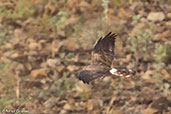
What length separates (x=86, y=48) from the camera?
9.55 meters

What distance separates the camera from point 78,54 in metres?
9.41

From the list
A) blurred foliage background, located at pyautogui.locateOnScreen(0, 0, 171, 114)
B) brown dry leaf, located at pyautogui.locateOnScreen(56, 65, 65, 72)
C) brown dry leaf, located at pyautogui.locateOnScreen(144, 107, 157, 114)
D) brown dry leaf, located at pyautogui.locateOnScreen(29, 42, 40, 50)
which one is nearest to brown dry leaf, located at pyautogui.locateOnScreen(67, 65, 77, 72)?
blurred foliage background, located at pyautogui.locateOnScreen(0, 0, 171, 114)

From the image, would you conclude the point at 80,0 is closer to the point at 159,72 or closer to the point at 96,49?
the point at 159,72

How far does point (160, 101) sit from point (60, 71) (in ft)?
6.59

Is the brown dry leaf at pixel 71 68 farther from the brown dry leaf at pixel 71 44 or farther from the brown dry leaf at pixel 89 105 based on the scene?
the brown dry leaf at pixel 89 105

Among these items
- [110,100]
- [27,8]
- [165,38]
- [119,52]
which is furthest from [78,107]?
[27,8]

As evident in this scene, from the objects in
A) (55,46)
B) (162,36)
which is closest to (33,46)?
(55,46)

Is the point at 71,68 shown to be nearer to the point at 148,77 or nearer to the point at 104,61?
the point at 148,77

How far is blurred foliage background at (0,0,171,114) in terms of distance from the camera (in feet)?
26.1

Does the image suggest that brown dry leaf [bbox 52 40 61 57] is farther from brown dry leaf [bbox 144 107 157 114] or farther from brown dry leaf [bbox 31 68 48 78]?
brown dry leaf [bbox 144 107 157 114]

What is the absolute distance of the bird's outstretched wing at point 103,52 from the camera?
21.9 ft

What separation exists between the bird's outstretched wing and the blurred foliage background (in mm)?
1081

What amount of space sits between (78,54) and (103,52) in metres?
2.68

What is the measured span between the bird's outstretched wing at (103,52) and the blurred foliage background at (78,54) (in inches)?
42.5
